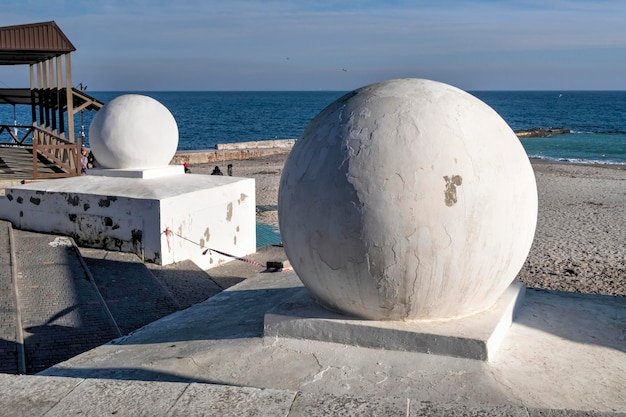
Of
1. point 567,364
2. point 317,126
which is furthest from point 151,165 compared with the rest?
point 567,364

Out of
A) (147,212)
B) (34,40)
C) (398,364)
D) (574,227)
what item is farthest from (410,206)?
(34,40)

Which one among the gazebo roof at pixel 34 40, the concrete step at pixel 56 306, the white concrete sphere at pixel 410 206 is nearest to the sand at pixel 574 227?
the white concrete sphere at pixel 410 206

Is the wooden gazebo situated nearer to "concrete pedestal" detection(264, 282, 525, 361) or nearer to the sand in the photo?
the sand

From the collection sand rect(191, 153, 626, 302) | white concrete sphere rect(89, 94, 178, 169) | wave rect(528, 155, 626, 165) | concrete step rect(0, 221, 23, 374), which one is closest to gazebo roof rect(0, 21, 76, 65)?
white concrete sphere rect(89, 94, 178, 169)

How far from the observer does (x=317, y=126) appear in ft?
19.9

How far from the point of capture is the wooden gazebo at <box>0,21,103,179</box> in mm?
16656

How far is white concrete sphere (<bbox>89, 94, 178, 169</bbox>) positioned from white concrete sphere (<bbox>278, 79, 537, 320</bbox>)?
25.1 feet

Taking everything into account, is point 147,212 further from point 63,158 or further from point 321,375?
point 63,158

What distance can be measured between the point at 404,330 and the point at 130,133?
8.77m

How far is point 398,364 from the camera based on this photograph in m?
5.46

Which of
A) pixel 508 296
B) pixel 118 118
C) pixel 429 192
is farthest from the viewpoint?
pixel 118 118

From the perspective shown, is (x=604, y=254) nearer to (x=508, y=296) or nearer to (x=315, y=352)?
(x=508, y=296)

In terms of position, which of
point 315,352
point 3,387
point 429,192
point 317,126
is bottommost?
point 315,352

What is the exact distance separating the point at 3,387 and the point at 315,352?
2.74 meters
